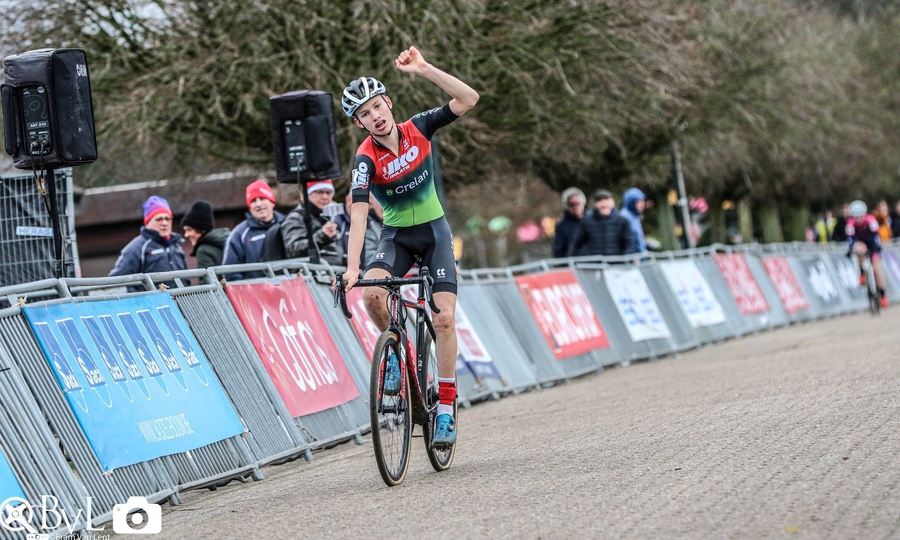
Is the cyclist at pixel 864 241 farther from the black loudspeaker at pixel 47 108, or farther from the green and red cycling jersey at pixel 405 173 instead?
the green and red cycling jersey at pixel 405 173

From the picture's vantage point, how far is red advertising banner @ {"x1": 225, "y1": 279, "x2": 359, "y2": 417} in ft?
32.2

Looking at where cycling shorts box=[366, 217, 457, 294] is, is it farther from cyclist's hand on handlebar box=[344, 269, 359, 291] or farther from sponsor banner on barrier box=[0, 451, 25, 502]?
sponsor banner on barrier box=[0, 451, 25, 502]

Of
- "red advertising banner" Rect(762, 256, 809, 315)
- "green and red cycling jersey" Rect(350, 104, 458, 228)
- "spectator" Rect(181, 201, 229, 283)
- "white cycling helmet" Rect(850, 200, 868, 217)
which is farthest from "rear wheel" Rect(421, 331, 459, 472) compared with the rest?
"white cycling helmet" Rect(850, 200, 868, 217)

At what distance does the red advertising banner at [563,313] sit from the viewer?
16.3 metres

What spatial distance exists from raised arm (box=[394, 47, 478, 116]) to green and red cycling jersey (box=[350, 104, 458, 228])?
3.7 inches

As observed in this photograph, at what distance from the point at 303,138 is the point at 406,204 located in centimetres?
569

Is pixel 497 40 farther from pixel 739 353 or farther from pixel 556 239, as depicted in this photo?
pixel 739 353

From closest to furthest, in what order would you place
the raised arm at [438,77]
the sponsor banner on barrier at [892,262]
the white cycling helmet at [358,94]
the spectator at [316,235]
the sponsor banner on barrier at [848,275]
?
the raised arm at [438,77] < the white cycling helmet at [358,94] < the spectator at [316,235] < the sponsor banner on barrier at [848,275] < the sponsor banner on barrier at [892,262]

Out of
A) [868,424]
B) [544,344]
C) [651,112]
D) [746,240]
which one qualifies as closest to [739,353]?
[544,344]

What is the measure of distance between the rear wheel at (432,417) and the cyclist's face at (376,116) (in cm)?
118

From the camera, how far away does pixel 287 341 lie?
402 inches

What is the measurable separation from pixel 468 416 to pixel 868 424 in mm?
5119

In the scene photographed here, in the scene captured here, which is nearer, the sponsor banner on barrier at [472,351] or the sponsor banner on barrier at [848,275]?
the sponsor banner on barrier at [472,351]

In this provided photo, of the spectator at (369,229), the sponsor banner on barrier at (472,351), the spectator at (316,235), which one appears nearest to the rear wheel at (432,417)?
the spectator at (369,229)
